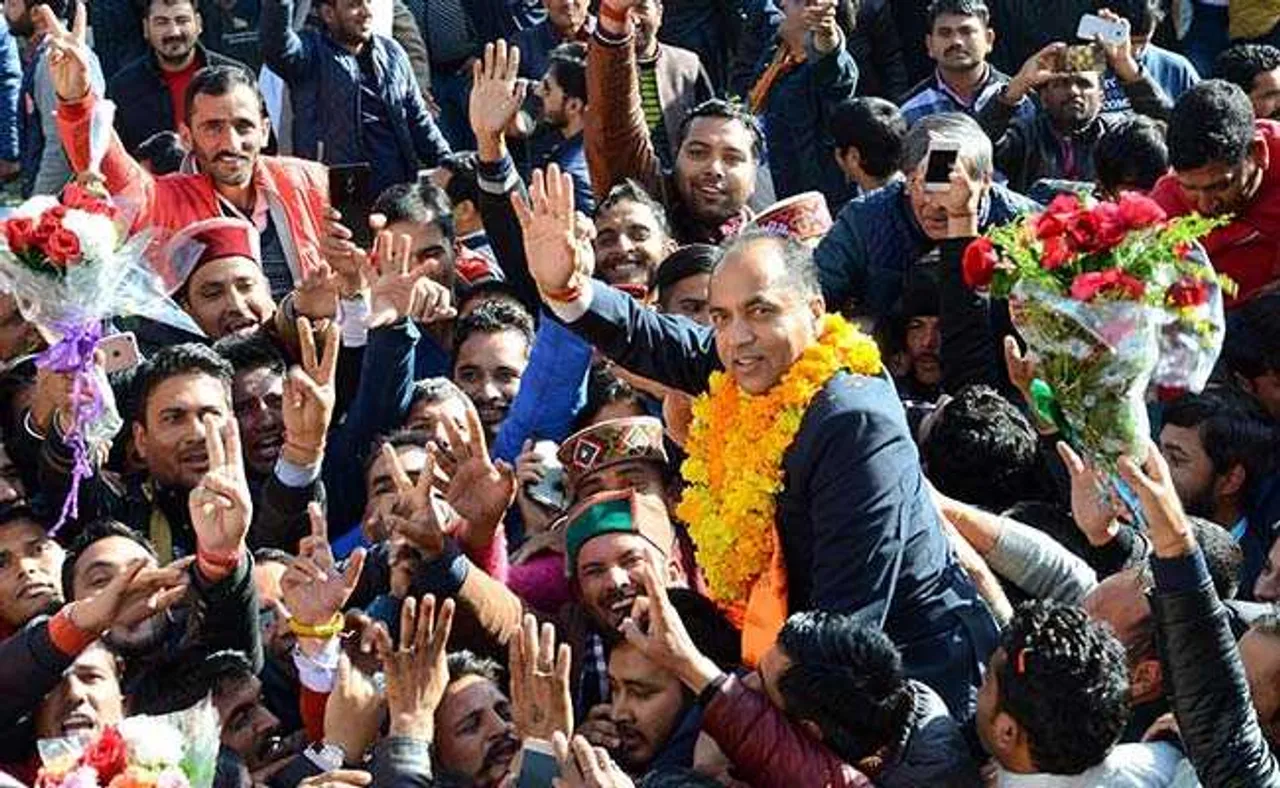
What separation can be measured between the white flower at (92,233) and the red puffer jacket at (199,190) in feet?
4.27

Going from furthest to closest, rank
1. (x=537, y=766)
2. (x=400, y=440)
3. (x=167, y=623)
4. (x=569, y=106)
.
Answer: (x=569, y=106) < (x=400, y=440) < (x=167, y=623) < (x=537, y=766)

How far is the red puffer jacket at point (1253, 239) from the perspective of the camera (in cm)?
861

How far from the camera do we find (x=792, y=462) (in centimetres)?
645

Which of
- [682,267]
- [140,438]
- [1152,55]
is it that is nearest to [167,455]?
[140,438]

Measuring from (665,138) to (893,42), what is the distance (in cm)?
164

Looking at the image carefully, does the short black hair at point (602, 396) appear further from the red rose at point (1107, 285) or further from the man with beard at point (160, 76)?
the man with beard at point (160, 76)

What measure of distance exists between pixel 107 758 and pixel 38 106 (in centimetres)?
641

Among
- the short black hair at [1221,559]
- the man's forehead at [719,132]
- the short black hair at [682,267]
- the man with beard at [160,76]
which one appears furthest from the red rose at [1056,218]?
the man with beard at [160,76]

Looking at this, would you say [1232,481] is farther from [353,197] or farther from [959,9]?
[959,9]

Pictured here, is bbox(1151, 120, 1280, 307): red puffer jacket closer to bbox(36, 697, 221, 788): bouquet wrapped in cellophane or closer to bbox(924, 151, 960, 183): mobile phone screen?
bbox(924, 151, 960, 183): mobile phone screen

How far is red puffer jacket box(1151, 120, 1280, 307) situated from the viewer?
8.61 meters

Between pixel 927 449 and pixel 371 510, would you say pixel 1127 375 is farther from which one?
pixel 371 510

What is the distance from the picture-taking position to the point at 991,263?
21.1 feet

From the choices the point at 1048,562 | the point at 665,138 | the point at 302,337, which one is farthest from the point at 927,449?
the point at 665,138
